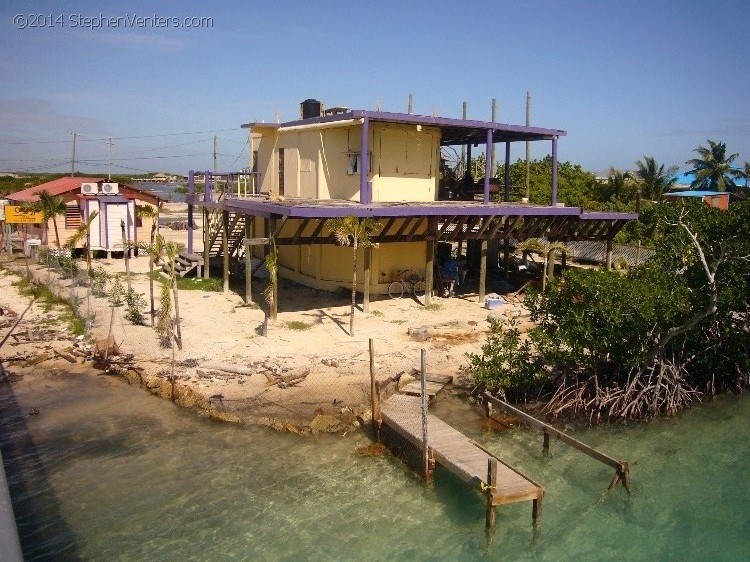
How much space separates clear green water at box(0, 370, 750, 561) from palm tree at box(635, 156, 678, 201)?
102 ft

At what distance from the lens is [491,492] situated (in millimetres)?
10656

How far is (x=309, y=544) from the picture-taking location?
35.5 ft

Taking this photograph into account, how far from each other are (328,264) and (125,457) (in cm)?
1331

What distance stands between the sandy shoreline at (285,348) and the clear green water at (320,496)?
0.94 meters

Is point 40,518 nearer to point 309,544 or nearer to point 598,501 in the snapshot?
point 309,544

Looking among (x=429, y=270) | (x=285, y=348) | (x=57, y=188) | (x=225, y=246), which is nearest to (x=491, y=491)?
(x=285, y=348)

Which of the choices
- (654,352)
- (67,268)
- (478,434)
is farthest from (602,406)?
(67,268)

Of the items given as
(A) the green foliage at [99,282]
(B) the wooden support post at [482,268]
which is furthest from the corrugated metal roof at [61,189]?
(B) the wooden support post at [482,268]

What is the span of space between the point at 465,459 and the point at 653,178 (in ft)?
123

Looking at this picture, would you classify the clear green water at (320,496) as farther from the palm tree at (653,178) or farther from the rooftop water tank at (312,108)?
the palm tree at (653,178)

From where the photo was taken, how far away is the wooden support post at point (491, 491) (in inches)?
415

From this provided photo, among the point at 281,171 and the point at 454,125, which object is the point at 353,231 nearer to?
the point at 454,125

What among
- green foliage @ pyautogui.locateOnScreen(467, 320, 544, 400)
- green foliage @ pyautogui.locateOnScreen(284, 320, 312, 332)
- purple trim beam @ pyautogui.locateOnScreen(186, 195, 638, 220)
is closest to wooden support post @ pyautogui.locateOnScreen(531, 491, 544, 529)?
green foliage @ pyautogui.locateOnScreen(467, 320, 544, 400)

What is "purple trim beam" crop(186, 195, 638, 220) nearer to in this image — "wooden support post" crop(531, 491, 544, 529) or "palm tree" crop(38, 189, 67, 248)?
"palm tree" crop(38, 189, 67, 248)
